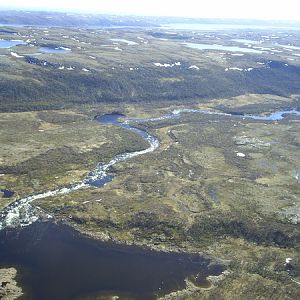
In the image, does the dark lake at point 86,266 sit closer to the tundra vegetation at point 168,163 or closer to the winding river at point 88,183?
the tundra vegetation at point 168,163

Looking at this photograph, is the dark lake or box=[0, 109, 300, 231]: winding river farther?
box=[0, 109, 300, 231]: winding river

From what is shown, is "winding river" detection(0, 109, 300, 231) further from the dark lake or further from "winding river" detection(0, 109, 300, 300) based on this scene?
the dark lake

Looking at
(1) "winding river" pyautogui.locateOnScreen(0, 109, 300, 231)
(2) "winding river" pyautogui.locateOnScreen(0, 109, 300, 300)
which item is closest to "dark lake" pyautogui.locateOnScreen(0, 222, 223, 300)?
(2) "winding river" pyautogui.locateOnScreen(0, 109, 300, 300)

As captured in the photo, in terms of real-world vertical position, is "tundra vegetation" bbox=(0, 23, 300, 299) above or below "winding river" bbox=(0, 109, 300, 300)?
above

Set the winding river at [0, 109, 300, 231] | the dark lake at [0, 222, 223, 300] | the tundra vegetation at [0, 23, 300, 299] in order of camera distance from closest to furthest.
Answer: the dark lake at [0, 222, 223, 300] → the tundra vegetation at [0, 23, 300, 299] → the winding river at [0, 109, 300, 231]

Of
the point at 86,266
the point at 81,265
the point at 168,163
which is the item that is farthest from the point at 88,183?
the point at 86,266

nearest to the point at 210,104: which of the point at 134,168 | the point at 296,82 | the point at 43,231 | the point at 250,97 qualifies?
the point at 250,97

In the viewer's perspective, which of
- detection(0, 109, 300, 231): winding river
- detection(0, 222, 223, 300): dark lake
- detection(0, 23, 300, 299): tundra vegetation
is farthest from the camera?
detection(0, 109, 300, 231): winding river
